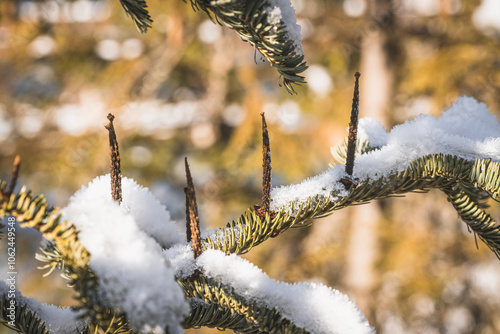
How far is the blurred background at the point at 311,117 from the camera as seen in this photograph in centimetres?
390

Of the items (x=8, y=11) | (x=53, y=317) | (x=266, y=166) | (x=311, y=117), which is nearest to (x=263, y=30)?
(x=266, y=166)

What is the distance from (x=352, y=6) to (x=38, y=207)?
7323 mm

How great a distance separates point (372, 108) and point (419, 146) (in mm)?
3453

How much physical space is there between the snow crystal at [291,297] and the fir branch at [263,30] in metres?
0.37

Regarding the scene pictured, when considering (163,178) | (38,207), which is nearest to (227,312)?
(38,207)

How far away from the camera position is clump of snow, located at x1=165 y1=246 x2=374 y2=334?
588mm

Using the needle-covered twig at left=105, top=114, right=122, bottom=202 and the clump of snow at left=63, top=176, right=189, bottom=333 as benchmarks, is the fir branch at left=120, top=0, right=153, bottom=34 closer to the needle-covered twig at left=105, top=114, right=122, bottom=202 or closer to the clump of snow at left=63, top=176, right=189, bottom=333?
the needle-covered twig at left=105, top=114, right=122, bottom=202

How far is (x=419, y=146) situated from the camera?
84cm

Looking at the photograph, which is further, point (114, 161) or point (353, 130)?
point (353, 130)

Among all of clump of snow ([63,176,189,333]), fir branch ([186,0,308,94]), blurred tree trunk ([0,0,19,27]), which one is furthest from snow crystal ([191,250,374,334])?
blurred tree trunk ([0,0,19,27])

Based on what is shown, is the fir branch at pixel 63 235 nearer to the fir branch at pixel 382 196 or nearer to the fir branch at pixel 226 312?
the fir branch at pixel 226 312

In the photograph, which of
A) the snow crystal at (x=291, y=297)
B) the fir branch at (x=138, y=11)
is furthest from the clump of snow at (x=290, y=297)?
the fir branch at (x=138, y=11)

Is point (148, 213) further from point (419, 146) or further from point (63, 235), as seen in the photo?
point (419, 146)

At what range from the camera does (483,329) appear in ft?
16.9
